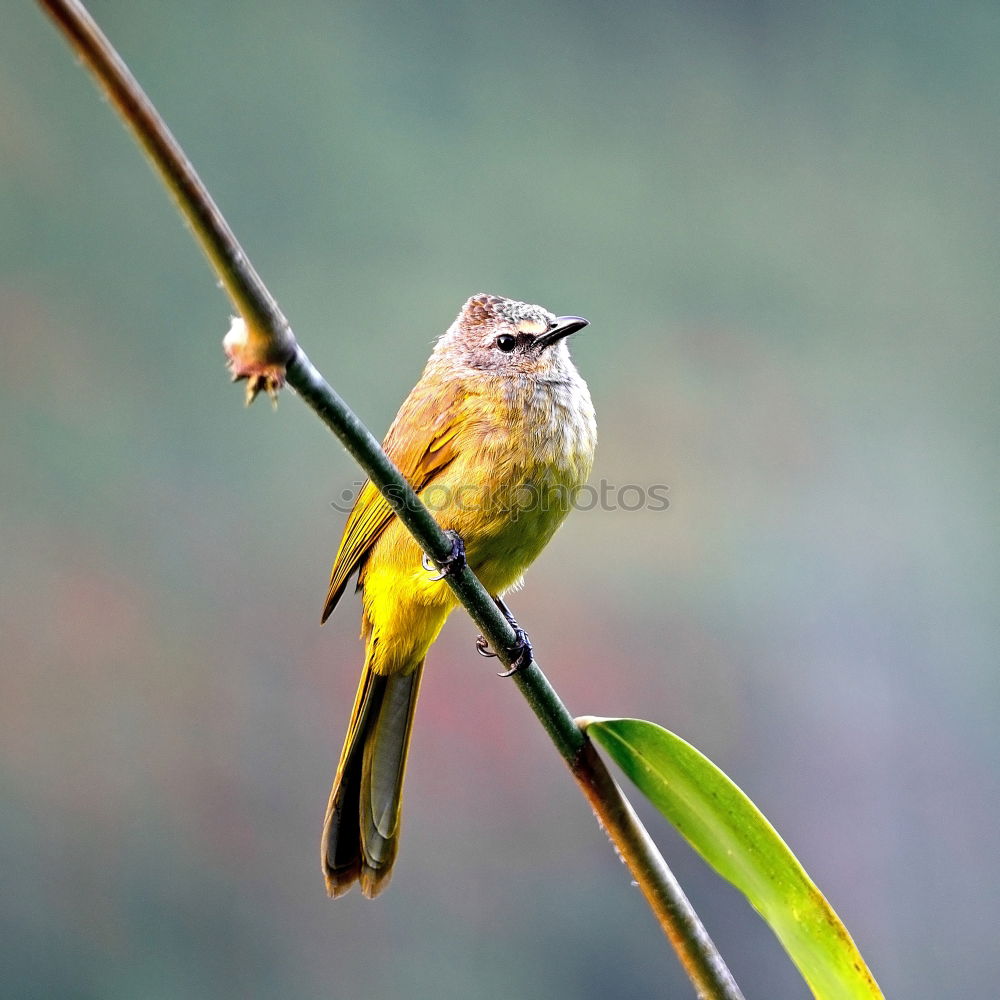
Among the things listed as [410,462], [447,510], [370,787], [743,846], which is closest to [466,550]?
[447,510]

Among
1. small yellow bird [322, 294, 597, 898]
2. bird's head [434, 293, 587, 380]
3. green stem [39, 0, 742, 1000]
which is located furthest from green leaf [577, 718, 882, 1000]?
bird's head [434, 293, 587, 380]

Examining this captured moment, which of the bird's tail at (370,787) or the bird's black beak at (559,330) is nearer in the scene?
the bird's tail at (370,787)

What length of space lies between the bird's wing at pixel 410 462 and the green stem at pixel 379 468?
0.66 meters

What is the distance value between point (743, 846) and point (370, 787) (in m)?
0.87

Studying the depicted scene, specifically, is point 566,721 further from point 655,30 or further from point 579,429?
point 655,30

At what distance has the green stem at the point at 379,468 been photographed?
50 cm

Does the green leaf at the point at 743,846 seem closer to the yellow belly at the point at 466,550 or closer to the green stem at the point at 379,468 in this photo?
the green stem at the point at 379,468

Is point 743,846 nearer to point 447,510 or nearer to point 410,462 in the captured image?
point 447,510

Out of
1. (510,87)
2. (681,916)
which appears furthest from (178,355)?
(681,916)

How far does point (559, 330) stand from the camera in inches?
76.0


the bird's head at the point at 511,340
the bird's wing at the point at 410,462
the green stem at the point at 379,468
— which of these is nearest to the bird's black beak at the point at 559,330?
the bird's head at the point at 511,340

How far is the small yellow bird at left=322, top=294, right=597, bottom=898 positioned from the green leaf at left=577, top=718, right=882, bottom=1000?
667 mm

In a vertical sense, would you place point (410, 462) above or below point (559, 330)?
below

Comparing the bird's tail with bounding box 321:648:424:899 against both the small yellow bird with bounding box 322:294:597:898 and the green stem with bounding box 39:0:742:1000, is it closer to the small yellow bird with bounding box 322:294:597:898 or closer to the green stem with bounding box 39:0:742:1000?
the small yellow bird with bounding box 322:294:597:898
